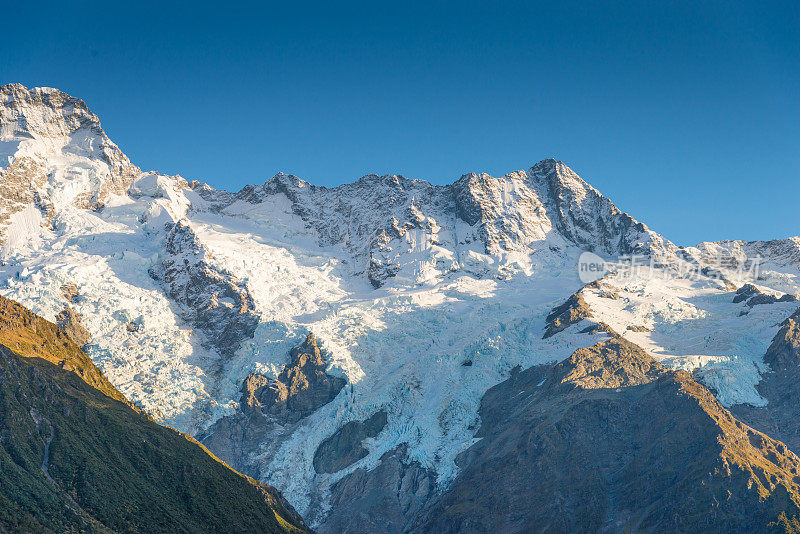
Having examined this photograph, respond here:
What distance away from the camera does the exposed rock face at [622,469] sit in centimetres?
14288

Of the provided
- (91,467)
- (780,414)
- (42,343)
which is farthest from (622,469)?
(42,343)

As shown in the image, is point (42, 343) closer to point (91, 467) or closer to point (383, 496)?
point (91, 467)

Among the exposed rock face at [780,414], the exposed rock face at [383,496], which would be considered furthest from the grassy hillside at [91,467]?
the exposed rock face at [780,414]

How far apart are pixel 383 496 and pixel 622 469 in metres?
56.4

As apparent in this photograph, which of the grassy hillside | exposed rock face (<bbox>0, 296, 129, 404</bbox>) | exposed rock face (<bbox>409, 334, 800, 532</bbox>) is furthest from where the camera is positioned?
exposed rock face (<bbox>0, 296, 129, 404</bbox>)

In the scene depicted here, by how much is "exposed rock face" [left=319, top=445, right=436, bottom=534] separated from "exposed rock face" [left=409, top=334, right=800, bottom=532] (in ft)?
19.8

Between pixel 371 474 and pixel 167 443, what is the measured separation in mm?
59390

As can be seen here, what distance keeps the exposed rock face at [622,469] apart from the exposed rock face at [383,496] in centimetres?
602

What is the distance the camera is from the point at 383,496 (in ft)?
607

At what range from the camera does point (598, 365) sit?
199m

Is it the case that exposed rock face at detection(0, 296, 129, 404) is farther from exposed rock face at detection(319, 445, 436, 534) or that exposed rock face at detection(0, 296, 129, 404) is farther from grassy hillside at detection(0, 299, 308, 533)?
exposed rock face at detection(319, 445, 436, 534)

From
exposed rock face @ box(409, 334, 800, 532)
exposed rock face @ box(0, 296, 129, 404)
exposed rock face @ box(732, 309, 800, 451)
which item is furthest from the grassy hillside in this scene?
exposed rock face @ box(732, 309, 800, 451)

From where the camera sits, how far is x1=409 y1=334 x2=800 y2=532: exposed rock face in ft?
469

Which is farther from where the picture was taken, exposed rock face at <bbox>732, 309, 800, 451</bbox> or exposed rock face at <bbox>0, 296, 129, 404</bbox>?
exposed rock face at <bbox>732, 309, 800, 451</bbox>
